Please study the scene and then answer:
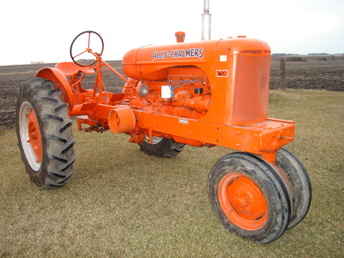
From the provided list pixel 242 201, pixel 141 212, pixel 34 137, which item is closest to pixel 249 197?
pixel 242 201

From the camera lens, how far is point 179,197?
145 inches

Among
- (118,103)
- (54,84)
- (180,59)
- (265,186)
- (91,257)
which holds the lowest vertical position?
(91,257)

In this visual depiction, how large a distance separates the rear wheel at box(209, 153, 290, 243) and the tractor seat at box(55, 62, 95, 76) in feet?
8.93

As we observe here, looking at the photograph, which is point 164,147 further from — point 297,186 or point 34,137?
point 297,186

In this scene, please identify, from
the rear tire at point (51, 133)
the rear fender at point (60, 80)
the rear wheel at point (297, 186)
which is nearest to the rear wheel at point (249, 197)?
the rear wheel at point (297, 186)

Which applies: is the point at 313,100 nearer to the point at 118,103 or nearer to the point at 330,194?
the point at 330,194

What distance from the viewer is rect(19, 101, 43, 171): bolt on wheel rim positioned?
13.6 ft

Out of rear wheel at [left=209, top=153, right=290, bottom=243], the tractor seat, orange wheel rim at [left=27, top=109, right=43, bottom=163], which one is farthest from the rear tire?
rear wheel at [left=209, top=153, right=290, bottom=243]

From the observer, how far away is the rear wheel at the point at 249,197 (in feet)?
8.23

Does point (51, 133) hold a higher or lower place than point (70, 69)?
lower

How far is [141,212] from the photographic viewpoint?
3.32 metres

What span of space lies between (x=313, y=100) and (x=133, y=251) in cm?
1036

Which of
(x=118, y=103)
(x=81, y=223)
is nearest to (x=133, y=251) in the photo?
(x=81, y=223)

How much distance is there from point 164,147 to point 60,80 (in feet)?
6.01
